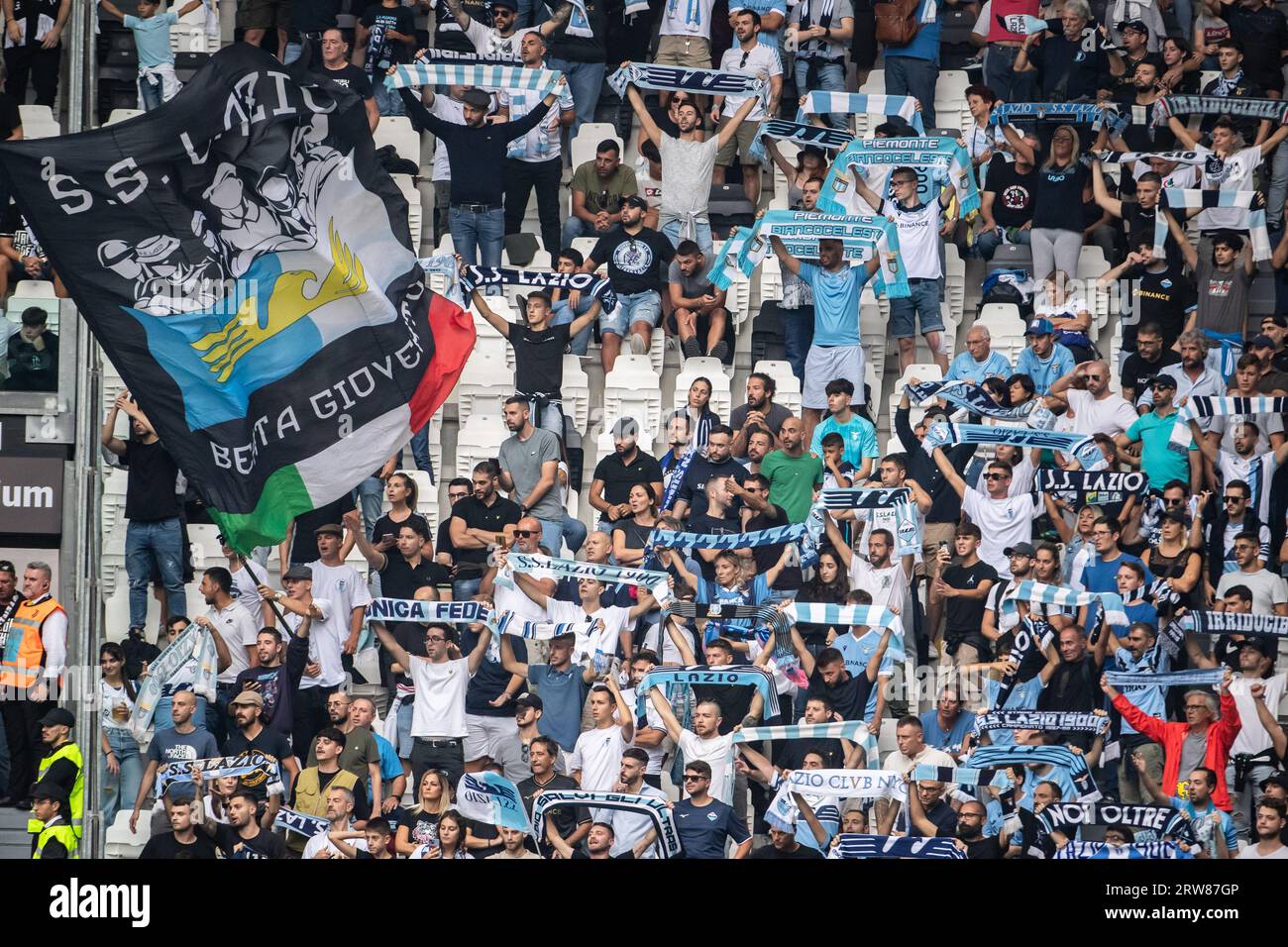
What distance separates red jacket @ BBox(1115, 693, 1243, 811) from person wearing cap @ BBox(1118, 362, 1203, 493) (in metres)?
1.68

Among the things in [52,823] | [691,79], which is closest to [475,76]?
[691,79]

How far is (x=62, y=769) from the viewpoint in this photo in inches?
611

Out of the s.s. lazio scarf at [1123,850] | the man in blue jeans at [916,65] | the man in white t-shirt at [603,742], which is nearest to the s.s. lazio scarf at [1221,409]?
the s.s. lazio scarf at [1123,850]

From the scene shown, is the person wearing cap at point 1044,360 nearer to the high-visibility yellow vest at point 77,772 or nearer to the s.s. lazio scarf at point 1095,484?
the s.s. lazio scarf at point 1095,484

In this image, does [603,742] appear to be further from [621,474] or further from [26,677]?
[26,677]

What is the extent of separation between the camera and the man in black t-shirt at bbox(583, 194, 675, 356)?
17609 millimetres

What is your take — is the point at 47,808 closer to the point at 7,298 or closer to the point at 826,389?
the point at 7,298

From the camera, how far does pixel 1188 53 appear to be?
747 inches

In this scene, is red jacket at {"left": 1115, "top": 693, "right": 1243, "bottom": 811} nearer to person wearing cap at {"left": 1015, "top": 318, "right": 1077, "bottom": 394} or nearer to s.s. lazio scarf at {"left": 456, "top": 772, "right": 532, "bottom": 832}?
person wearing cap at {"left": 1015, "top": 318, "right": 1077, "bottom": 394}

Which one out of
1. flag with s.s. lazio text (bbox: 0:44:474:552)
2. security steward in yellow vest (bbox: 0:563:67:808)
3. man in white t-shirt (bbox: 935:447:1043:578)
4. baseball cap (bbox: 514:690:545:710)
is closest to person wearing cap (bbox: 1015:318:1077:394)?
man in white t-shirt (bbox: 935:447:1043:578)

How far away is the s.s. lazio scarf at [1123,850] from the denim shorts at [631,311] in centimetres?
474
